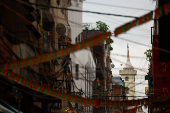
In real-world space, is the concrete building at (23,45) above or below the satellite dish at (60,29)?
below

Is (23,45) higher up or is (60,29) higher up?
(60,29)

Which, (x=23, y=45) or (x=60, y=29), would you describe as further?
(x=60, y=29)

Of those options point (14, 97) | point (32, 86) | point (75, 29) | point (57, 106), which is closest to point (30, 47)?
point (14, 97)

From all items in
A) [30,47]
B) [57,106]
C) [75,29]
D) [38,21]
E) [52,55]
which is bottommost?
[57,106]

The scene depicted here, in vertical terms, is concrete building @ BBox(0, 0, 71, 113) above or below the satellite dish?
below

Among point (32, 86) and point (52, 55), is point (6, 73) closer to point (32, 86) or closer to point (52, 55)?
point (32, 86)

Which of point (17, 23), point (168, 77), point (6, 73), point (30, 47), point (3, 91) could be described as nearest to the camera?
point (6, 73)

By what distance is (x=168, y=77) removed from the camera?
22.3 meters

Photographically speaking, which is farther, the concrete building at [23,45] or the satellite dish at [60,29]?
the satellite dish at [60,29]

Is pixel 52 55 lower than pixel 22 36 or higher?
lower

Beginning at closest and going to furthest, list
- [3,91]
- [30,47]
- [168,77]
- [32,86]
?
[32,86]
[3,91]
[30,47]
[168,77]

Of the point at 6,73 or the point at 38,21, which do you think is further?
the point at 38,21

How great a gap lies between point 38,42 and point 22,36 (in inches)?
122

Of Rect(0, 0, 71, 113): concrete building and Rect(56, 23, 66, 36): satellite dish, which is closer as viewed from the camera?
Rect(0, 0, 71, 113): concrete building
